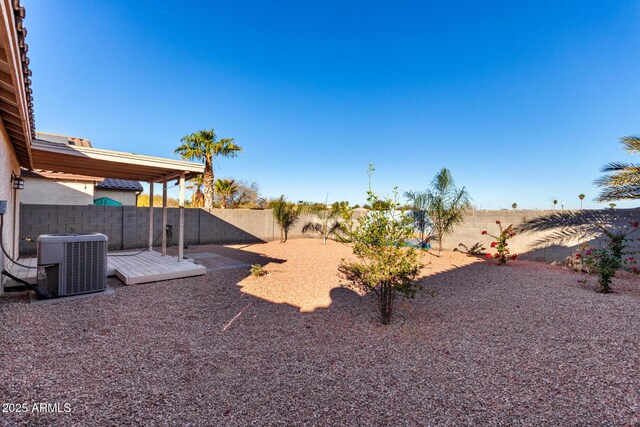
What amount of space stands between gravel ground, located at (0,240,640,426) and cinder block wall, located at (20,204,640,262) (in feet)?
13.6

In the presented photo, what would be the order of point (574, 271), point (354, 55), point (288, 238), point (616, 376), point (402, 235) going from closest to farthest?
point (616, 376) < point (402, 235) < point (574, 271) < point (354, 55) < point (288, 238)

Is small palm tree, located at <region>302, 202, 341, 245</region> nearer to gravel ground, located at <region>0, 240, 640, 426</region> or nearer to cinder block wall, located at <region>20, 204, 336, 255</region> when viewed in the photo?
cinder block wall, located at <region>20, 204, 336, 255</region>

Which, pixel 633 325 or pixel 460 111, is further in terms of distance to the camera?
pixel 460 111

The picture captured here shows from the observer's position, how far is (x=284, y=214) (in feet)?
44.1

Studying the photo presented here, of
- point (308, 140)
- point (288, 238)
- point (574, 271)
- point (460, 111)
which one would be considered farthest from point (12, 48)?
point (308, 140)

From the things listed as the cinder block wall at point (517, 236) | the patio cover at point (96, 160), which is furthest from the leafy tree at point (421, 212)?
the patio cover at point (96, 160)

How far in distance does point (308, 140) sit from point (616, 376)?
55.0 feet

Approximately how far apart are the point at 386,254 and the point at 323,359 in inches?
59.3

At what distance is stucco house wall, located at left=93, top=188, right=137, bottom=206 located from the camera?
48.3 feet

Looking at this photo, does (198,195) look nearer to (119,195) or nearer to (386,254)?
(119,195)

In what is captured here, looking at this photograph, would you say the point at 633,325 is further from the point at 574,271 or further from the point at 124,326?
the point at 124,326

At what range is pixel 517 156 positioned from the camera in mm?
13312

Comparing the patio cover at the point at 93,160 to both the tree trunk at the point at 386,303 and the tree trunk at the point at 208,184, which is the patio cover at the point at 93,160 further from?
the tree trunk at the point at 208,184

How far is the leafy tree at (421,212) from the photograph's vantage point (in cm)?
984
